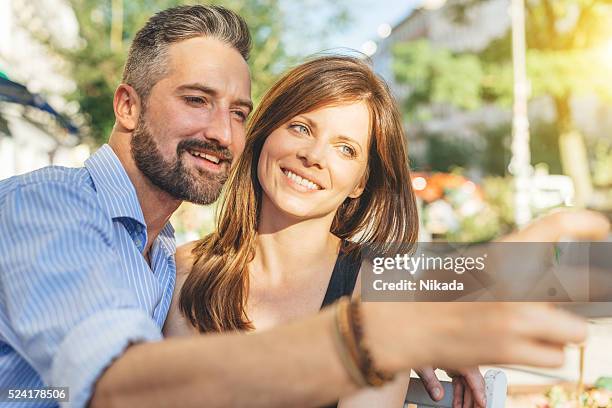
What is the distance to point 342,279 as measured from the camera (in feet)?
7.14

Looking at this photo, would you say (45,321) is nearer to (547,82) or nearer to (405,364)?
(405,364)

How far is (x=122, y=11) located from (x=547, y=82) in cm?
989

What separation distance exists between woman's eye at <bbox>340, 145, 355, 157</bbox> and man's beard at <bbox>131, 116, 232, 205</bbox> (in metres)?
0.39

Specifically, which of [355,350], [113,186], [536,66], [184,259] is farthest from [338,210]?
[536,66]

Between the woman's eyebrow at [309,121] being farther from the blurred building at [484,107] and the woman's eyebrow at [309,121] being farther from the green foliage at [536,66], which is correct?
the green foliage at [536,66]

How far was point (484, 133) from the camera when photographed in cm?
2872

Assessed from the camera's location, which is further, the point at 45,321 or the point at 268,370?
the point at 45,321

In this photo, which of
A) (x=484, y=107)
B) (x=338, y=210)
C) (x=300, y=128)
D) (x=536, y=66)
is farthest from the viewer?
(x=484, y=107)

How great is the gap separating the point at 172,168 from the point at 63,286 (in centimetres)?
86

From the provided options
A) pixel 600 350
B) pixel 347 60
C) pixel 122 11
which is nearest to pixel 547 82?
pixel 122 11

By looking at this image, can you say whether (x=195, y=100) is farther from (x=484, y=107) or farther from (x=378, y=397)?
(x=484, y=107)

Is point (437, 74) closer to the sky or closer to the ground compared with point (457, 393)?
closer to the sky

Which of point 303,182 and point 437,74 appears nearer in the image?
point 303,182

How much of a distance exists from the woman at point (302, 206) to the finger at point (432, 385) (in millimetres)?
387
